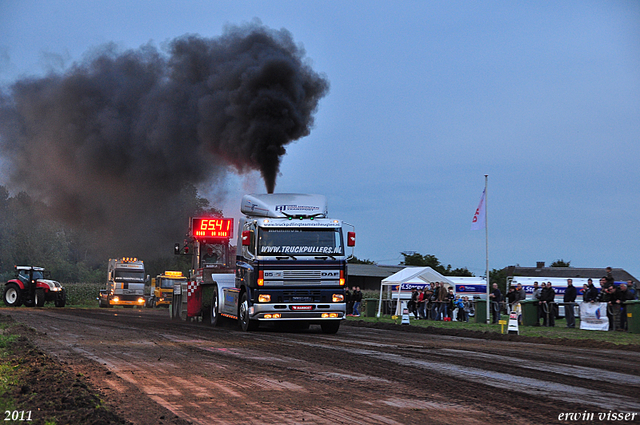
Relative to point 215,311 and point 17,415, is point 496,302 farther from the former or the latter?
point 17,415

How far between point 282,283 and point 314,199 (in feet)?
8.76

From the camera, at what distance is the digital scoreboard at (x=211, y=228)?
2534 cm

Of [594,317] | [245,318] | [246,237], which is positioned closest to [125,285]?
[245,318]

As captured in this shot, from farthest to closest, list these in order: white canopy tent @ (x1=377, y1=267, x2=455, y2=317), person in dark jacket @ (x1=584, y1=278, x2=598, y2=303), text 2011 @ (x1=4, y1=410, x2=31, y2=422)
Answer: white canopy tent @ (x1=377, y1=267, x2=455, y2=317) < person in dark jacket @ (x1=584, y1=278, x2=598, y2=303) < text 2011 @ (x1=4, y1=410, x2=31, y2=422)

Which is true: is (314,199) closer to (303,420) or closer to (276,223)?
(276,223)

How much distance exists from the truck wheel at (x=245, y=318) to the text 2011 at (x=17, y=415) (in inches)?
474

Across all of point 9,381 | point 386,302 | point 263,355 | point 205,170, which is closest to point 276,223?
point 263,355

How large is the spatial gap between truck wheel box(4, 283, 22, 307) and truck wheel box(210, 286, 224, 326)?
1999 centimetres

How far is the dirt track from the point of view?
6488 mm

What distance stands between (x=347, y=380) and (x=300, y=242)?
8932 mm

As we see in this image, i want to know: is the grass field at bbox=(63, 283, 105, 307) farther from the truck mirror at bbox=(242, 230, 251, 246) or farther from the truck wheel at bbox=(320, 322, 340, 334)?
the truck wheel at bbox=(320, 322, 340, 334)

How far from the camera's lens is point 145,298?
49.2m

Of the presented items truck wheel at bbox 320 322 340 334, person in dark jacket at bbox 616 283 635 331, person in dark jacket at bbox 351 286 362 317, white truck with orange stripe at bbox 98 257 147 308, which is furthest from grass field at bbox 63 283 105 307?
person in dark jacket at bbox 616 283 635 331

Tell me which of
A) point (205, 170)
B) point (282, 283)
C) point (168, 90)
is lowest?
point (282, 283)
